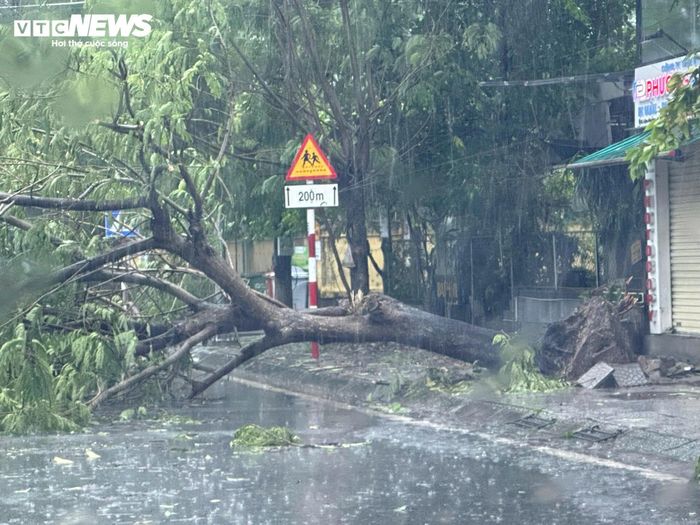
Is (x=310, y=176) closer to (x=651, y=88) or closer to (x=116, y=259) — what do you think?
(x=116, y=259)

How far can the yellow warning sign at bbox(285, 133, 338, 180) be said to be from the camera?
14.7 m

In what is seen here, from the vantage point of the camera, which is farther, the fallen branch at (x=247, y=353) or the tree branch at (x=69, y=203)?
the fallen branch at (x=247, y=353)

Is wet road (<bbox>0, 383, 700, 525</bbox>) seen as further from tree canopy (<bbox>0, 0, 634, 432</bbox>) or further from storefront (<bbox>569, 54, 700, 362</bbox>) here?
storefront (<bbox>569, 54, 700, 362</bbox>)

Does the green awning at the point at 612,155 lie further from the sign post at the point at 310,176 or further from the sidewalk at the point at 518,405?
the sign post at the point at 310,176

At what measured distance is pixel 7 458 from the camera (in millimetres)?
9703

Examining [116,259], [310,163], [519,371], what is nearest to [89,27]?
[116,259]

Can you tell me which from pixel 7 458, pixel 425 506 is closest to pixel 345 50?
pixel 7 458

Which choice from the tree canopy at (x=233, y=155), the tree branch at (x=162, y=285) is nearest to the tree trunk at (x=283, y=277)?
the tree canopy at (x=233, y=155)

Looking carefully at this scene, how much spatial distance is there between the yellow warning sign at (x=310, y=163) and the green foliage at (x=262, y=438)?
16.8 feet

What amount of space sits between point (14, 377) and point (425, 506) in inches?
221

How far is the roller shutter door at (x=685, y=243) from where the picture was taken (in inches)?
538

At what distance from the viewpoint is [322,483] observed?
27.2ft

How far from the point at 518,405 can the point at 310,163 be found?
192 inches

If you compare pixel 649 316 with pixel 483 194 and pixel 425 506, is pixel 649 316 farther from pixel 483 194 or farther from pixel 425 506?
pixel 425 506
